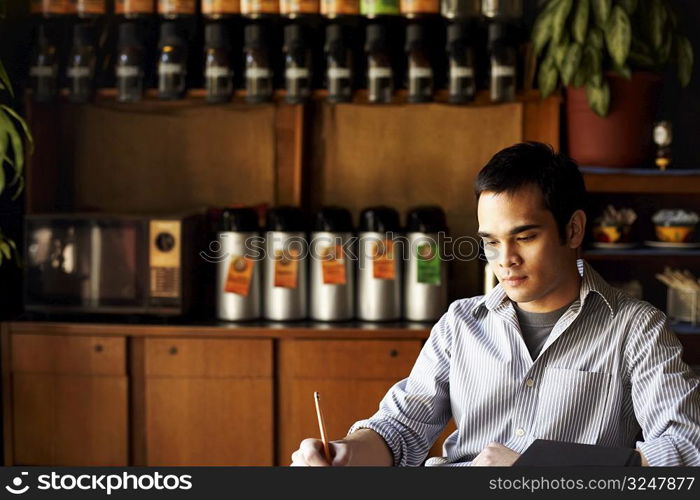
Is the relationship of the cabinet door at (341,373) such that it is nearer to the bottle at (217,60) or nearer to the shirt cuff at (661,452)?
the bottle at (217,60)

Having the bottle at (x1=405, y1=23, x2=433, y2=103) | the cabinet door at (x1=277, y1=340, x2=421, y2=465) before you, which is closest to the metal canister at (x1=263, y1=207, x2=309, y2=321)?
the cabinet door at (x1=277, y1=340, x2=421, y2=465)

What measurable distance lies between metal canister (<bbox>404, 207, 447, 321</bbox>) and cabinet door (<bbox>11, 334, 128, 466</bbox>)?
1034 millimetres

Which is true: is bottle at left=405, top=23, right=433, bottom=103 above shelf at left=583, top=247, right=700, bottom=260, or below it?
above

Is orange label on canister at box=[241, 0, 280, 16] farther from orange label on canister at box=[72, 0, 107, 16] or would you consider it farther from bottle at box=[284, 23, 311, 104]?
orange label on canister at box=[72, 0, 107, 16]

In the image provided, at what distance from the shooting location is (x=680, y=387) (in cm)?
174

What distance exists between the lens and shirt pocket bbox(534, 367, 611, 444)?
6.02 ft

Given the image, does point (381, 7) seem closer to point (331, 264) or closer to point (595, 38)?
point (595, 38)

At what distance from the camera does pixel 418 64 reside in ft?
11.6

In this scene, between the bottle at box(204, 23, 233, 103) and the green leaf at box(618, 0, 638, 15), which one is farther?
the bottle at box(204, 23, 233, 103)

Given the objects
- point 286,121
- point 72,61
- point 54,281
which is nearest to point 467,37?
point 286,121

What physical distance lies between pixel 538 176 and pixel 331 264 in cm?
179

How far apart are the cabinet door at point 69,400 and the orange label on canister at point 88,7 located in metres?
1.15

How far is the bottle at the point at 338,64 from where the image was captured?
11.6 ft

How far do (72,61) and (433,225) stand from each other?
1.40m
